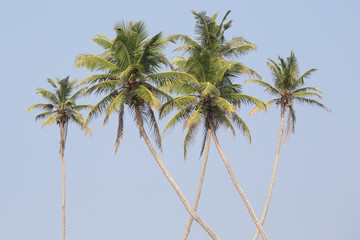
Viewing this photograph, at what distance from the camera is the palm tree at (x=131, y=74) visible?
3397 cm

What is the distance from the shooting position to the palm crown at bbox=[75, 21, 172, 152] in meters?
34.0

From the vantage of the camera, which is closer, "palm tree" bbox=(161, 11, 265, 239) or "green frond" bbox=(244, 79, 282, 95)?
"palm tree" bbox=(161, 11, 265, 239)

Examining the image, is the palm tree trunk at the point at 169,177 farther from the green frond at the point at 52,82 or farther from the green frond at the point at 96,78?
the green frond at the point at 52,82

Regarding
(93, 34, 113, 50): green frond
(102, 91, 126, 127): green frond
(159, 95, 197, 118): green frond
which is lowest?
(102, 91, 126, 127): green frond

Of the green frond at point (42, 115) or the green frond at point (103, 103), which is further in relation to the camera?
the green frond at point (42, 115)

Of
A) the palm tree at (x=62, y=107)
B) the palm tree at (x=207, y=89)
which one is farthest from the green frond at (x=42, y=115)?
the palm tree at (x=207, y=89)

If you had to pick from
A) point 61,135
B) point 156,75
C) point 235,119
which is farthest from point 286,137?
point 61,135

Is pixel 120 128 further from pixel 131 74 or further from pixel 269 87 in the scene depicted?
pixel 269 87

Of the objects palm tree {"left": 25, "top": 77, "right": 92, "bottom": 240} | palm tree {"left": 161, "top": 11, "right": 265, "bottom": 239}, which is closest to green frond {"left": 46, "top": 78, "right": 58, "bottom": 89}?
palm tree {"left": 25, "top": 77, "right": 92, "bottom": 240}

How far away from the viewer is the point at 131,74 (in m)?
34.3

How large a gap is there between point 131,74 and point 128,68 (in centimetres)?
77

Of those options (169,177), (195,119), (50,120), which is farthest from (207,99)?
(50,120)

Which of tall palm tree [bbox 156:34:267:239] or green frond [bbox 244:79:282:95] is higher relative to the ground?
green frond [bbox 244:79:282:95]

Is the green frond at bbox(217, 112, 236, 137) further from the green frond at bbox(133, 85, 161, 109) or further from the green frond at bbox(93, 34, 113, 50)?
the green frond at bbox(93, 34, 113, 50)
